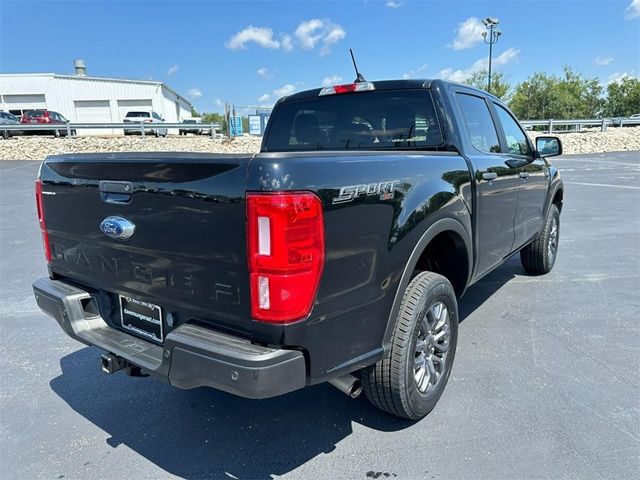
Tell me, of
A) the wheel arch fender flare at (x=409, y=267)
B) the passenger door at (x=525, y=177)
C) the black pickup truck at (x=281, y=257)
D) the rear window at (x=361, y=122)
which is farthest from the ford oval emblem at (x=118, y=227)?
Answer: the passenger door at (x=525, y=177)

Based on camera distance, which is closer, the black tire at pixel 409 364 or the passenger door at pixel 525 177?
the black tire at pixel 409 364

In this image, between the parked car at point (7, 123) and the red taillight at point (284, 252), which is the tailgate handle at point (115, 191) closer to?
the red taillight at point (284, 252)

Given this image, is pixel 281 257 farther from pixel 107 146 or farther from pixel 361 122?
pixel 107 146

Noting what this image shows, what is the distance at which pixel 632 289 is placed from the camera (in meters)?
4.97

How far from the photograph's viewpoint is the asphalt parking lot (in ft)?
7.97

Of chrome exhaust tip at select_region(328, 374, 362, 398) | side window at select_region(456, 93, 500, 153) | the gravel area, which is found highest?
the gravel area

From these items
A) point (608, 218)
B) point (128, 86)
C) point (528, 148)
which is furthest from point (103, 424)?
point (128, 86)

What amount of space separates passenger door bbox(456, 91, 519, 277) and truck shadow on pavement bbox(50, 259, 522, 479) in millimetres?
1517

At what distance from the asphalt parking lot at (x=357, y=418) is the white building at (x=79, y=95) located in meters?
51.4

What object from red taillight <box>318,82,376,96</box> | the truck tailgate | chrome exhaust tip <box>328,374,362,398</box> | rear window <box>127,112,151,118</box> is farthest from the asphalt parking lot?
rear window <box>127,112,151,118</box>

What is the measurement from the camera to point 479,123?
380cm

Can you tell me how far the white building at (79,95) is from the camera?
47844mm

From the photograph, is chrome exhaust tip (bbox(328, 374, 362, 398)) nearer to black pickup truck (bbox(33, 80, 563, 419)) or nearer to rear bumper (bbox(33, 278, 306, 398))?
black pickup truck (bbox(33, 80, 563, 419))

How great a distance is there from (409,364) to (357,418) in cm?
59
